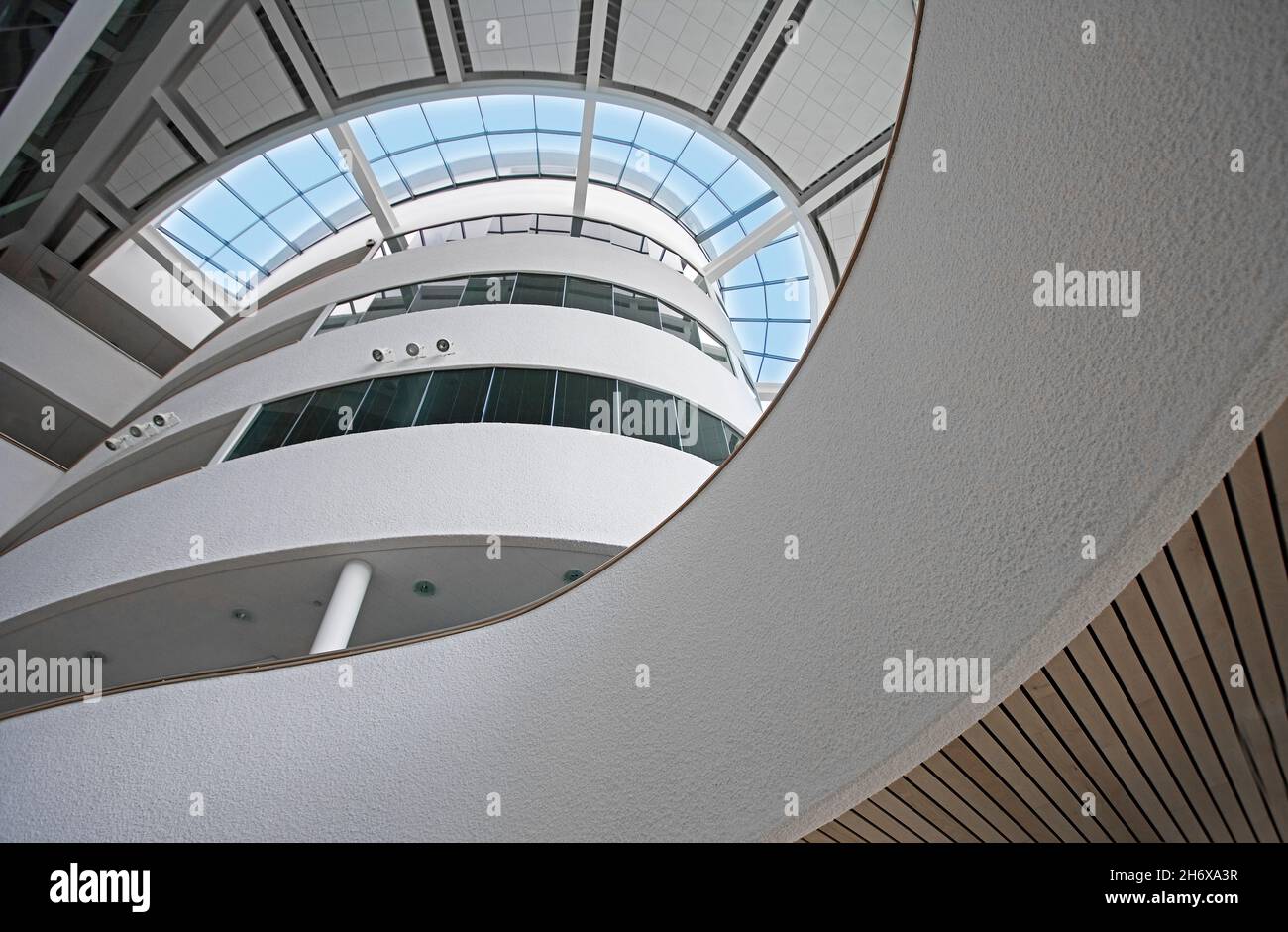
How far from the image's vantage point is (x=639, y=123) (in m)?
18.0

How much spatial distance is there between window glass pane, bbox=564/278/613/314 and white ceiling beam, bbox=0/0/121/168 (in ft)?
24.1

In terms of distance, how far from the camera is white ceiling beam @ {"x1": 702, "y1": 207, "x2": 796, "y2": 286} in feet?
60.0

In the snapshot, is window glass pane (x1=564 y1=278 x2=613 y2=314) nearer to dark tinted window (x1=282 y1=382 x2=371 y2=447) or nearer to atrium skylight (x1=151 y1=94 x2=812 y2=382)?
dark tinted window (x1=282 y1=382 x2=371 y2=447)

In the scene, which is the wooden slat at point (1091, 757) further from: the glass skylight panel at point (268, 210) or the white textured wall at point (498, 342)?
the glass skylight panel at point (268, 210)

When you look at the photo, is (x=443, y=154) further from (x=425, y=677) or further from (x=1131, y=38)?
(x=1131, y=38)

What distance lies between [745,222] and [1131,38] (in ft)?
55.6

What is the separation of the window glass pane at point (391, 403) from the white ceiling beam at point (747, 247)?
30.3ft

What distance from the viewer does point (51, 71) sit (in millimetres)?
11320

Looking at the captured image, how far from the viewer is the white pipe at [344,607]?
8.15 metres

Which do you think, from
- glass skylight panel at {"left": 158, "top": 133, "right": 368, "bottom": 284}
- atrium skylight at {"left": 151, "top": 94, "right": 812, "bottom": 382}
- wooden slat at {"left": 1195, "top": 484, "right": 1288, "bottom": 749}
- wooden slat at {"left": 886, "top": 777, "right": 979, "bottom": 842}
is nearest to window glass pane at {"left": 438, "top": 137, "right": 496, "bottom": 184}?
atrium skylight at {"left": 151, "top": 94, "right": 812, "bottom": 382}

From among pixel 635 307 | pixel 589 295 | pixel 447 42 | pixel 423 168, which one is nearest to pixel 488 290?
pixel 589 295

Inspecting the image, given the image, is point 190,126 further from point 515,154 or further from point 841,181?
point 841,181

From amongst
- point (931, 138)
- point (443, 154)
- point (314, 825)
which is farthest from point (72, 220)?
point (931, 138)

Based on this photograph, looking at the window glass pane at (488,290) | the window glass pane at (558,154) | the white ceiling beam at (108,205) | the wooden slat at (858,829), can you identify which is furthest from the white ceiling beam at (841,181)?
the wooden slat at (858,829)
